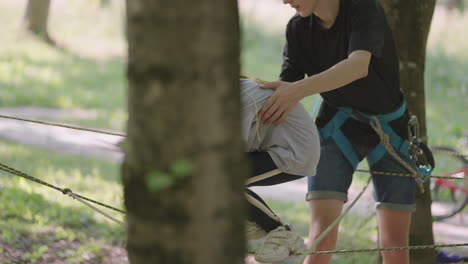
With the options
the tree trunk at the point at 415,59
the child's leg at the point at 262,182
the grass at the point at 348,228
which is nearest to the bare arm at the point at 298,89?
the child's leg at the point at 262,182

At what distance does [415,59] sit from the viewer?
454 centimetres

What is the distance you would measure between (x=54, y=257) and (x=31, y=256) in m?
0.17

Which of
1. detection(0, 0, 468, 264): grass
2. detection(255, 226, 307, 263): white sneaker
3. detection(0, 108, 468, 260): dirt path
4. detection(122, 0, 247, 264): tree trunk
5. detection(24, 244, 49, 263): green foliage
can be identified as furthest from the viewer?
detection(0, 108, 468, 260): dirt path

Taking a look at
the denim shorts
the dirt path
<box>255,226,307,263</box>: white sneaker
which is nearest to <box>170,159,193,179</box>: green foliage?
<box>255,226,307,263</box>: white sneaker

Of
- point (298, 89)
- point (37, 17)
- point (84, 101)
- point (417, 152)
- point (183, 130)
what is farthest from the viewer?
point (37, 17)

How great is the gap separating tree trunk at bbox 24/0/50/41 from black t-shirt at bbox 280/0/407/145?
47.0ft

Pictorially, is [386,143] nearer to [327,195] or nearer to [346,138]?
[346,138]

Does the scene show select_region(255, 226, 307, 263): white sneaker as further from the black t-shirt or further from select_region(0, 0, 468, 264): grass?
select_region(0, 0, 468, 264): grass

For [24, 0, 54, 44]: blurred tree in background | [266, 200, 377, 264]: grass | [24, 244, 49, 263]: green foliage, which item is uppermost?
[24, 0, 54, 44]: blurred tree in background

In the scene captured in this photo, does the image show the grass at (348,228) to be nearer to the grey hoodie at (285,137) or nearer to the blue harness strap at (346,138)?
the blue harness strap at (346,138)

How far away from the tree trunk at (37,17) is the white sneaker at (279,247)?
1475cm

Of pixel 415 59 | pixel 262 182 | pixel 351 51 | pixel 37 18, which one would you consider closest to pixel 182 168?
pixel 262 182

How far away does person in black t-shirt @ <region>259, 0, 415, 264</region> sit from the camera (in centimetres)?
339

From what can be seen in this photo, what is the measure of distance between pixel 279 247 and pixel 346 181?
1.95 feet
